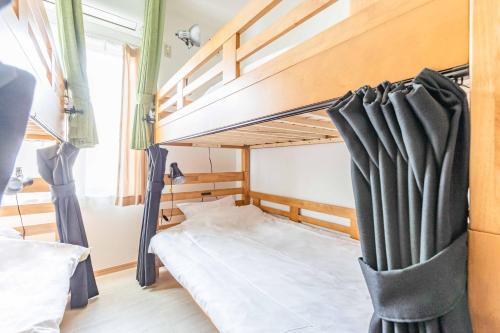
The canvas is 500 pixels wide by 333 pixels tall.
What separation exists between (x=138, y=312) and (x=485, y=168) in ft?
6.87

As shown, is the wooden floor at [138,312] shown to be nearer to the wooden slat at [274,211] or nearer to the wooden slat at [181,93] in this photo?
the wooden slat at [274,211]

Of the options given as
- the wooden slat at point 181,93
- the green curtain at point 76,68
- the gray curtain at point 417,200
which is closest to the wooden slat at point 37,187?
the green curtain at point 76,68

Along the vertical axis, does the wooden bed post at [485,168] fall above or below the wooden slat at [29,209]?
above

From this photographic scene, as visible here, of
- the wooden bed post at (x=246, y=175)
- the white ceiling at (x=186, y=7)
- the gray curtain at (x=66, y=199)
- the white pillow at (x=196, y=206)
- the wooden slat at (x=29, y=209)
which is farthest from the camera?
the wooden bed post at (x=246, y=175)

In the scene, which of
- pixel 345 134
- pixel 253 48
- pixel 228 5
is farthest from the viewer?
pixel 228 5

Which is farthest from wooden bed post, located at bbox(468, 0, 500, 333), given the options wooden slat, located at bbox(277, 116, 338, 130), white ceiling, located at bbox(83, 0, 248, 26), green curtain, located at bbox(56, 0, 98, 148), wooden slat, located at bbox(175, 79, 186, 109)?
white ceiling, located at bbox(83, 0, 248, 26)

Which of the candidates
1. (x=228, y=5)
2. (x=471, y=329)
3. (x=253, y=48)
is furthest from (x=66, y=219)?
(x=228, y=5)

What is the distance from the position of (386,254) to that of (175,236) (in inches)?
71.1

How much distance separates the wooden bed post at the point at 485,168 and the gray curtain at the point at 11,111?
0.79 m

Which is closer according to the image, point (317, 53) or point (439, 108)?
point (439, 108)

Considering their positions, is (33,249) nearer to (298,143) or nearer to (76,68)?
(76,68)

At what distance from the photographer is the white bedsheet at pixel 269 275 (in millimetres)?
926

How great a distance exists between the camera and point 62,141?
69.6 inches

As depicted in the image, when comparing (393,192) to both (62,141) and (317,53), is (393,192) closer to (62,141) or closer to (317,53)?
(317,53)
